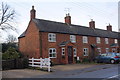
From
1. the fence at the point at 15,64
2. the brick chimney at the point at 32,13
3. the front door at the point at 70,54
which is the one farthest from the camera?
the brick chimney at the point at 32,13

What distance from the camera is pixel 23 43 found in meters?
27.8

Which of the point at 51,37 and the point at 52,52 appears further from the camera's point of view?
→ the point at 51,37

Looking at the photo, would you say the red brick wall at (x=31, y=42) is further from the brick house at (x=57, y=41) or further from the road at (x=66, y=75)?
the road at (x=66, y=75)

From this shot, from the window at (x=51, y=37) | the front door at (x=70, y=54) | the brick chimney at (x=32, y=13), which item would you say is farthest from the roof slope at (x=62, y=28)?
the front door at (x=70, y=54)

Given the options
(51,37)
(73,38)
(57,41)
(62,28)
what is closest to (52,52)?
(57,41)

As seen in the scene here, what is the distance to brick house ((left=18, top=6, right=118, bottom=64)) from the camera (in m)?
23.3

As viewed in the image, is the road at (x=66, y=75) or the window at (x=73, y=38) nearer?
the road at (x=66, y=75)

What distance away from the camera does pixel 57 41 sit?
974 inches

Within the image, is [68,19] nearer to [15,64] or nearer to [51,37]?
[51,37]

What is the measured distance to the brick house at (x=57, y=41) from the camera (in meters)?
23.3

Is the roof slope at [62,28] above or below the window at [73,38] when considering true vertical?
above

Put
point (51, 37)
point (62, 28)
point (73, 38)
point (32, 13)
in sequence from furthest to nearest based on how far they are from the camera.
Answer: point (73, 38), point (62, 28), point (32, 13), point (51, 37)

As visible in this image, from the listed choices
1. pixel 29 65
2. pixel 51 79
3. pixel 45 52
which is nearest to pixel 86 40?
pixel 45 52

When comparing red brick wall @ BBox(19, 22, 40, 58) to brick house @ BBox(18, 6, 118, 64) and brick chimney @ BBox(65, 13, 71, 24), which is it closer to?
brick house @ BBox(18, 6, 118, 64)
